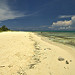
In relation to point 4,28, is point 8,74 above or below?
below

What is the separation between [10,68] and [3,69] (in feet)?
1.25

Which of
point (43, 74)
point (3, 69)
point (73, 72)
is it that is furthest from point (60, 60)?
point (3, 69)

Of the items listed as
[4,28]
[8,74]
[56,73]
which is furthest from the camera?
[4,28]

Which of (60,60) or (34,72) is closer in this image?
(34,72)

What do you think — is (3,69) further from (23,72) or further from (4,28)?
(4,28)

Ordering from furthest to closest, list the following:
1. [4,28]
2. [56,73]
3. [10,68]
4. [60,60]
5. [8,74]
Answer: [4,28], [60,60], [10,68], [56,73], [8,74]

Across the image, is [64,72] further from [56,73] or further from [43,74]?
[43,74]

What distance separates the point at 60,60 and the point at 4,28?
79.5m

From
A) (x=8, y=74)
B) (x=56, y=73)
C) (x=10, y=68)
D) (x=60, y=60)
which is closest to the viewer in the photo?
(x=8, y=74)

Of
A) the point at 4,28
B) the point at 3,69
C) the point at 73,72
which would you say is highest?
the point at 4,28

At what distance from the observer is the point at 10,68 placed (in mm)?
4383

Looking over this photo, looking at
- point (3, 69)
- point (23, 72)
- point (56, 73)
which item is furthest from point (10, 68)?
point (56, 73)

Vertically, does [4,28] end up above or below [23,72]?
above

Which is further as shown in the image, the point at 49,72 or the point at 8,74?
the point at 49,72
